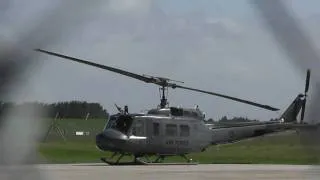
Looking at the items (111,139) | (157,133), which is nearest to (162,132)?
(157,133)

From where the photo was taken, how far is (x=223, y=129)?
48.1m

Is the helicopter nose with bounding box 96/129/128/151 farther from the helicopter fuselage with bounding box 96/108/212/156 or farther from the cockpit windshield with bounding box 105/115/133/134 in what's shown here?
the cockpit windshield with bounding box 105/115/133/134

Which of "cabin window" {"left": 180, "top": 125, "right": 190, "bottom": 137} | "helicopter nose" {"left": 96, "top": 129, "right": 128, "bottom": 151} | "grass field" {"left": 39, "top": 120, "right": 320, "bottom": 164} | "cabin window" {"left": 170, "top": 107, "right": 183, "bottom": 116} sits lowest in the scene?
"grass field" {"left": 39, "top": 120, "right": 320, "bottom": 164}

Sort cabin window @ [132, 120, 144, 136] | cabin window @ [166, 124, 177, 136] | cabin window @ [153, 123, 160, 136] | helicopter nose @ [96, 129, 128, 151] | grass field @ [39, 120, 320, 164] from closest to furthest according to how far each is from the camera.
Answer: helicopter nose @ [96, 129, 128, 151] → cabin window @ [132, 120, 144, 136] → cabin window @ [153, 123, 160, 136] → cabin window @ [166, 124, 177, 136] → grass field @ [39, 120, 320, 164]

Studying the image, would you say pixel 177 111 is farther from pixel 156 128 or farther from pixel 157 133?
pixel 157 133

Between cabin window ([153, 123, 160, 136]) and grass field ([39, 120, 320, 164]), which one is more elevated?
cabin window ([153, 123, 160, 136])

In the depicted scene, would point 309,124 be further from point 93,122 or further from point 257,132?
point 93,122

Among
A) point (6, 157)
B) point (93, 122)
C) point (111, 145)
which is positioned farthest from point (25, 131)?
point (93, 122)

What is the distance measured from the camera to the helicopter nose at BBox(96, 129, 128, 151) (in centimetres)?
4369

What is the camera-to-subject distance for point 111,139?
143ft

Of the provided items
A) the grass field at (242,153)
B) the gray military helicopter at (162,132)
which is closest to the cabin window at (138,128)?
the gray military helicopter at (162,132)

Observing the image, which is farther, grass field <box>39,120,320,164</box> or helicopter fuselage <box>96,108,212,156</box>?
grass field <box>39,120,320,164</box>

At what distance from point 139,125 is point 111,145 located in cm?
222

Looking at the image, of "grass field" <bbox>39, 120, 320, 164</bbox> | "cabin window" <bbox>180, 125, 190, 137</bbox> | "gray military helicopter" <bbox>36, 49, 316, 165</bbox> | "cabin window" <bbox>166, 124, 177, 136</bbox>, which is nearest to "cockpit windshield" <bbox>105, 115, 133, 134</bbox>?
"gray military helicopter" <bbox>36, 49, 316, 165</bbox>
